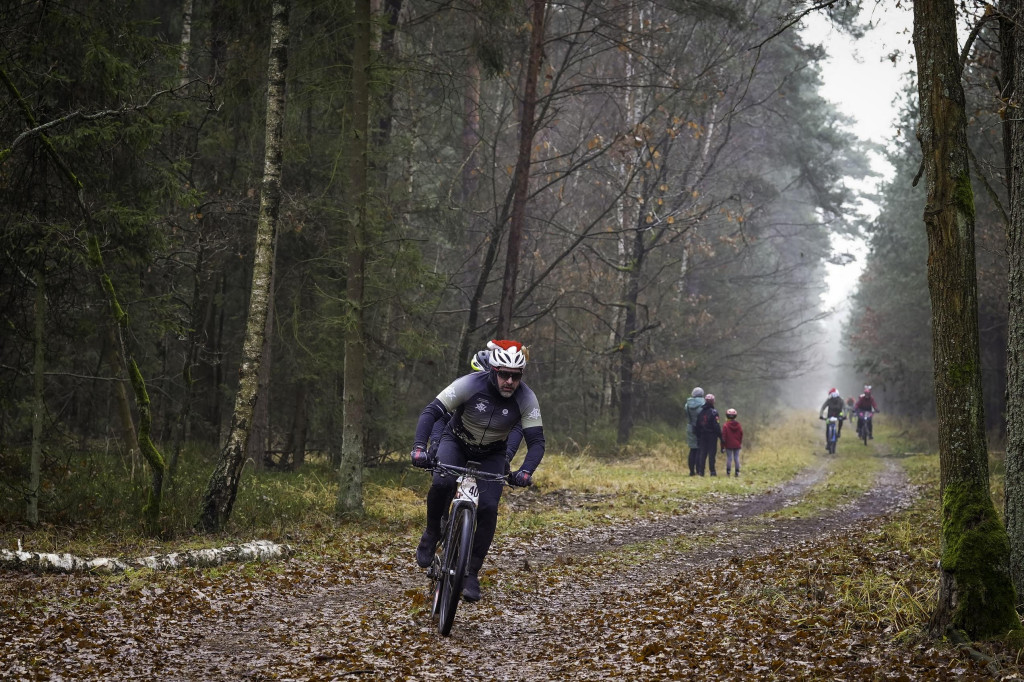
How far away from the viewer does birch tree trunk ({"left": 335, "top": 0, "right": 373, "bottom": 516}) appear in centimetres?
1307

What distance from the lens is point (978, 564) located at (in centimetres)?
604

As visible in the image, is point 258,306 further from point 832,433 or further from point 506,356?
point 832,433

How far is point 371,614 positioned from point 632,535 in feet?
19.7

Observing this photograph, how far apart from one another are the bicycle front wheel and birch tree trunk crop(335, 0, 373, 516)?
601cm

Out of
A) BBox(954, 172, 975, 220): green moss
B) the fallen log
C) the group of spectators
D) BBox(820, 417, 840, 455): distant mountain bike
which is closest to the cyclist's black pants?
the fallen log

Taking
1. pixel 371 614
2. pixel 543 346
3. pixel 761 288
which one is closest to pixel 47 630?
pixel 371 614

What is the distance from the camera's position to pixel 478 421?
7895mm

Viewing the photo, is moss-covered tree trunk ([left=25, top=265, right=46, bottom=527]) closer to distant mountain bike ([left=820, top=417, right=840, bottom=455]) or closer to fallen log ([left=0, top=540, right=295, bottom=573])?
fallen log ([left=0, top=540, right=295, bottom=573])

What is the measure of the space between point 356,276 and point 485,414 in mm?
6140

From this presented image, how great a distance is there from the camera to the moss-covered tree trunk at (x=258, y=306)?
1139 cm


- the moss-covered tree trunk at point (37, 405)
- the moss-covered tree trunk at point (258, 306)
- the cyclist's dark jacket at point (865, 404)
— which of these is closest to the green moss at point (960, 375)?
the moss-covered tree trunk at point (258, 306)

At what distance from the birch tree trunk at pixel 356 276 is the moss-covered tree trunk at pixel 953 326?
8.63 meters

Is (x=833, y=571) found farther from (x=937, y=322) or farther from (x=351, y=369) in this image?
(x=351, y=369)

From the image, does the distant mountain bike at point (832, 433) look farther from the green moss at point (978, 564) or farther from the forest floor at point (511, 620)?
the green moss at point (978, 564)
